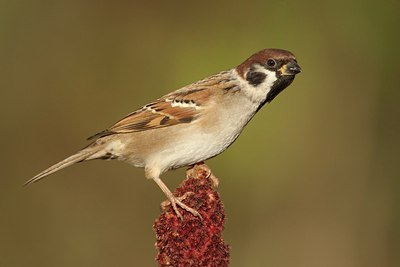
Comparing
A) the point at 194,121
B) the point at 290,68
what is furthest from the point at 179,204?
the point at 290,68

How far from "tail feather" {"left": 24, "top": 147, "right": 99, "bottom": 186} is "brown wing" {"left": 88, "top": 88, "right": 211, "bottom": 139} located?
129 mm

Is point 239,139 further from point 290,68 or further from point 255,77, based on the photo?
point 290,68

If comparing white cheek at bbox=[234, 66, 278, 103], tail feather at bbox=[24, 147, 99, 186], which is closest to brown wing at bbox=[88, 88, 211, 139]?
tail feather at bbox=[24, 147, 99, 186]

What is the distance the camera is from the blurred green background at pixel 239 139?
6320 millimetres

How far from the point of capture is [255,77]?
4.82m

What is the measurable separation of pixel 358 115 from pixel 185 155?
2255mm

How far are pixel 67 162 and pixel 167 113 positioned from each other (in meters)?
0.72

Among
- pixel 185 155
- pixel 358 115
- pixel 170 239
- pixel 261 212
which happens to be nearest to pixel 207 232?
pixel 170 239

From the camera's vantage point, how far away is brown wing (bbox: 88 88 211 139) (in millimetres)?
4926

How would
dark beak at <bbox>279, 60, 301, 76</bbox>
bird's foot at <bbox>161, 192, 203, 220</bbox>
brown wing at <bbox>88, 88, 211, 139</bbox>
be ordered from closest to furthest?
bird's foot at <bbox>161, 192, 203, 220</bbox> → dark beak at <bbox>279, 60, 301, 76</bbox> → brown wing at <bbox>88, 88, 211, 139</bbox>

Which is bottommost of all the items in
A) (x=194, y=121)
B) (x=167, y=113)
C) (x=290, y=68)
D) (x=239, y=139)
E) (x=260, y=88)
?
(x=290, y=68)

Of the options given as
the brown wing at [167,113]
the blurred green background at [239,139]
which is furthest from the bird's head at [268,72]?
the blurred green background at [239,139]

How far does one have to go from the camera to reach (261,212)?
6.29 metres

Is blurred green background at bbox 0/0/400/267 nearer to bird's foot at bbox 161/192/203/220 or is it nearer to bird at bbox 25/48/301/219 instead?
bird at bbox 25/48/301/219
